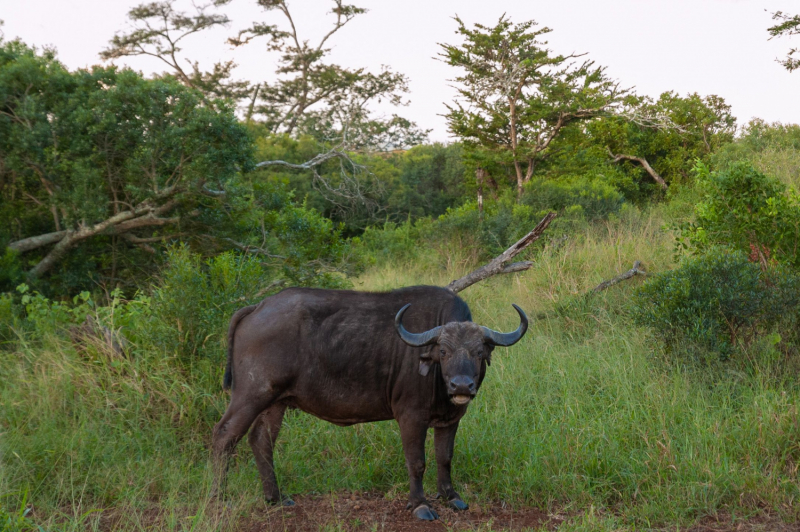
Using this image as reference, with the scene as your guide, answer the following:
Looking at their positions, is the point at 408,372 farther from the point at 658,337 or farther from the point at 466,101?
the point at 466,101

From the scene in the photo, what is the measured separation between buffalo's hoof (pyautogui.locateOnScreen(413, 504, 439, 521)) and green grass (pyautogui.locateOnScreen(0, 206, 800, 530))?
1.56 ft

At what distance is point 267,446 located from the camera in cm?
539

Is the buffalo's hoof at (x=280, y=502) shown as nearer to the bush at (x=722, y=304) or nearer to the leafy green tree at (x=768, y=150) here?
the bush at (x=722, y=304)

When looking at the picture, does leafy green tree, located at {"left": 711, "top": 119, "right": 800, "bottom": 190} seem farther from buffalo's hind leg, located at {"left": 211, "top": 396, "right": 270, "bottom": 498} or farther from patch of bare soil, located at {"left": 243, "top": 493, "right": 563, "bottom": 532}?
buffalo's hind leg, located at {"left": 211, "top": 396, "right": 270, "bottom": 498}

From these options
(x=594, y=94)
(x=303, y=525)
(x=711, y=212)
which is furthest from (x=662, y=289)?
(x=594, y=94)

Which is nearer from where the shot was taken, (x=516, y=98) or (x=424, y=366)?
(x=424, y=366)

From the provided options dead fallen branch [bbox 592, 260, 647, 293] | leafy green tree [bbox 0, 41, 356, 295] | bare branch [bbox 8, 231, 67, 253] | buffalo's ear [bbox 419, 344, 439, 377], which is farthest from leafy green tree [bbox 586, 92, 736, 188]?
buffalo's ear [bbox 419, 344, 439, 377]

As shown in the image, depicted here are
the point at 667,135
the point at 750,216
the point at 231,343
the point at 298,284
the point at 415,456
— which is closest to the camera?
the point at 415,456

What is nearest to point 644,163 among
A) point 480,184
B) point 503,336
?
point 480,184

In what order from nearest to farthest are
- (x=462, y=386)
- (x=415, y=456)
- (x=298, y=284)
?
(x=462, y=386) → (x=415, y=456) → (x=298, y=284)

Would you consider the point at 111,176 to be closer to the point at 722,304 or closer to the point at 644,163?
the point at 722,304

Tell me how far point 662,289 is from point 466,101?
15995 mm

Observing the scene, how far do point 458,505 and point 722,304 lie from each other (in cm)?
379

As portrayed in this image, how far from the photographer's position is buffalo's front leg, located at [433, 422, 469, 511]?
5.16m
